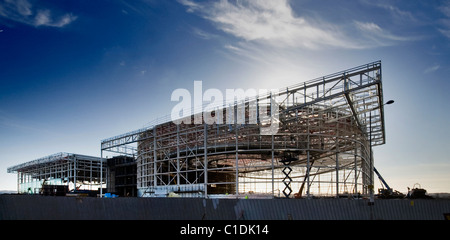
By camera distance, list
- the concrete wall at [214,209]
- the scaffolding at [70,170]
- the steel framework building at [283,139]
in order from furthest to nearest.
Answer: the scaffolding at [70,170] → the steel framework building at [283,139] → the concrete wall at [214,209]

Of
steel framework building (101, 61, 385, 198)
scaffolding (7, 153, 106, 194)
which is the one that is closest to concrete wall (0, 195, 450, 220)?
steel framework building (101, 61, 385, 198)

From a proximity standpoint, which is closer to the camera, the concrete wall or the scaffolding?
the concrete wall

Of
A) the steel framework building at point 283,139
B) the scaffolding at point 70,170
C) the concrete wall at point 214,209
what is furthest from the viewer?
the scaffolding at point 70,170

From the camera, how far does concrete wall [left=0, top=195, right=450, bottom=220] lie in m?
24.9

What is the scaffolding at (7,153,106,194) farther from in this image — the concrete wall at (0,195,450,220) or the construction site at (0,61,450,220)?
the concrete wall at (0,195,450,220)

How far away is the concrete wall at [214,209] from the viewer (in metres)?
24.9

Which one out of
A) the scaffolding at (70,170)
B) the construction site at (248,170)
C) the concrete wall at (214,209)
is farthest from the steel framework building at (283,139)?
the scaffolding at (70,170)

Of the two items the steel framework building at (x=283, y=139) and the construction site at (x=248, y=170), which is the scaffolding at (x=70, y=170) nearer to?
the construction site at (x=248, y=170)

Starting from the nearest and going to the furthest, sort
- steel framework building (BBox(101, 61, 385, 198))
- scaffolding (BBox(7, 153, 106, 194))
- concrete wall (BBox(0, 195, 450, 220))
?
1. concrete wall (BBox(0, 195, 450, 220))
2. steel framework building (BBox(101, 61, 385, 198))
3. scaffolding (BBox(7, 153, 106, 194))

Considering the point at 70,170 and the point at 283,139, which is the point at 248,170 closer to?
the point at 283,139

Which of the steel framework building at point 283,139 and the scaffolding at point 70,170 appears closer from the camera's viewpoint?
the steel framework building at point 283,139

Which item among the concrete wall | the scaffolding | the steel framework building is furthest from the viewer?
the scaffolding

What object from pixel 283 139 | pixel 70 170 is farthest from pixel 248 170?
pixel 70 170
